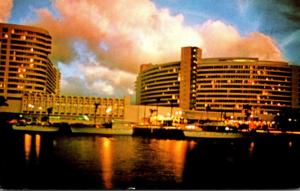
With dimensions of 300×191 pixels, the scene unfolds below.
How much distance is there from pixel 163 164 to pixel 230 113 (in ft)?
137

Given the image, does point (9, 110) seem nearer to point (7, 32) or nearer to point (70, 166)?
point (7, 32)

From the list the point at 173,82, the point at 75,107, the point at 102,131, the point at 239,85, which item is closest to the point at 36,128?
the point at 102,131

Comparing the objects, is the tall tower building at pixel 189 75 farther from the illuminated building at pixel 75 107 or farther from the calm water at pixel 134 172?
the calm water at pixel 134 172

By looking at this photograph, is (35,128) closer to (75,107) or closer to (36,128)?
(36,128)

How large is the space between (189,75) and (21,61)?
83.3ft

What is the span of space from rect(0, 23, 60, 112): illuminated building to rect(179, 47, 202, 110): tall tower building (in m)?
20.2

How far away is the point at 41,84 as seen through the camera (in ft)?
151

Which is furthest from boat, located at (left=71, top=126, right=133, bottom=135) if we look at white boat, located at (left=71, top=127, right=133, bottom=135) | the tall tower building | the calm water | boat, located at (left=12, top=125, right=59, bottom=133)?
the tall tower building

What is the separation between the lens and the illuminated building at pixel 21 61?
39.9 m

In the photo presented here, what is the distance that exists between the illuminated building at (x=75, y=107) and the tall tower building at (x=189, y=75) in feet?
45.5

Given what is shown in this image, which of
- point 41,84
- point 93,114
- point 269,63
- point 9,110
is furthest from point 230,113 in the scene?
point 9,110

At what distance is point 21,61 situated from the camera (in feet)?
136

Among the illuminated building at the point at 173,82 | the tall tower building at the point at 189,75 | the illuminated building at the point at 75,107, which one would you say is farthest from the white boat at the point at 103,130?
the tall tower building at the point at 189,75

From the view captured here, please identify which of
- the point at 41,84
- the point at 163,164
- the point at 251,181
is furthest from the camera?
the point at 41,84
